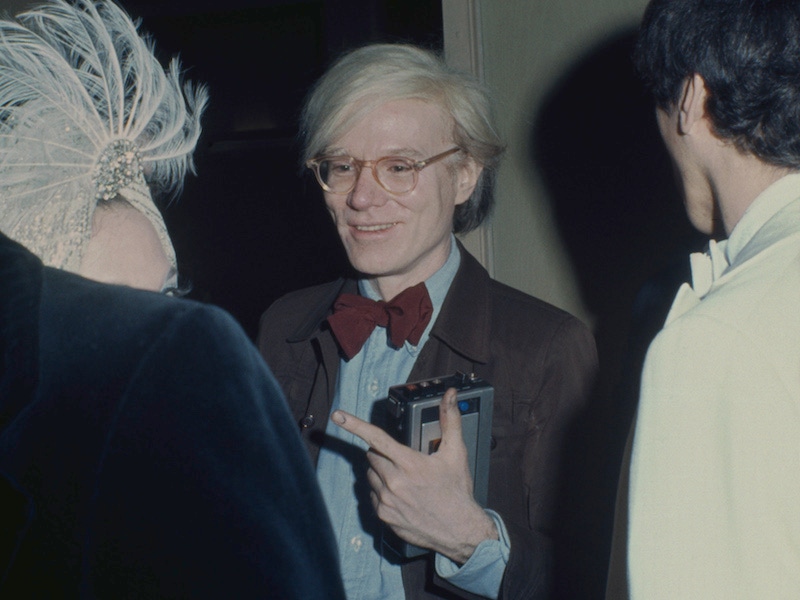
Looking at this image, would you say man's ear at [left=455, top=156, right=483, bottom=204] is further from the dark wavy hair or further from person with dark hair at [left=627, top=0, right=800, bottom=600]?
person with dark hair at [left=627, top=0, right=800, bottom=600]

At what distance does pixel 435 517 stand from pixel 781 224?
0.64 m

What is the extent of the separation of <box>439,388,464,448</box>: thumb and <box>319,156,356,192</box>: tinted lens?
0.54 m

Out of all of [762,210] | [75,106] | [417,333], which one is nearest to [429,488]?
[417,333]

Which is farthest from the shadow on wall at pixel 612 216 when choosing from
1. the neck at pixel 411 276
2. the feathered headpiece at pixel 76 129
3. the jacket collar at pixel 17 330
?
the jacket collar at pixel 17 330

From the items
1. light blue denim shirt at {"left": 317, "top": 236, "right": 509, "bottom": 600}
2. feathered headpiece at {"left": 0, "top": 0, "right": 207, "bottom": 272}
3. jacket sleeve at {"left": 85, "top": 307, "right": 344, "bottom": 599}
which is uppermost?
feathered headpiece at {"left": 0, "top": 0, "right": 207, "bottom": 272}

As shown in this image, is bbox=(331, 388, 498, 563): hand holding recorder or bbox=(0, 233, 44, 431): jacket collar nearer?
bbox=(0, 233, 44, 431): jacket collar

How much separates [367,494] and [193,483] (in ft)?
2.80

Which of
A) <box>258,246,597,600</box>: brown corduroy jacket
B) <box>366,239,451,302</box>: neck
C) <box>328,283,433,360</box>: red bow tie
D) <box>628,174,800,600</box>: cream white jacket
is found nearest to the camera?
<box>628,174,800,600</box>: cream white jacket

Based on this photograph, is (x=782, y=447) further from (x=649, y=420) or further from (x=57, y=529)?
(x=57, y=529)

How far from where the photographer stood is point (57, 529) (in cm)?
53

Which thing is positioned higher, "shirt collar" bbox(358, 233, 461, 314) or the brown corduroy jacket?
"shirt collar" bbox(358, 233, 461, 314)

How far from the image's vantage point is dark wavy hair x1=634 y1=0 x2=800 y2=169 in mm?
923

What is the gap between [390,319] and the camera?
1444 mm

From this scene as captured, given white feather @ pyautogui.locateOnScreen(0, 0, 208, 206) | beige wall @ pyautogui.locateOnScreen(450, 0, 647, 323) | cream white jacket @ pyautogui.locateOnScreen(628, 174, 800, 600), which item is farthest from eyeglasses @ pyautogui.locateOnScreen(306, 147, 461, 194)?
cream white jacket @ pyautogui.locateOnScreen(628, 174, 800, 600)
